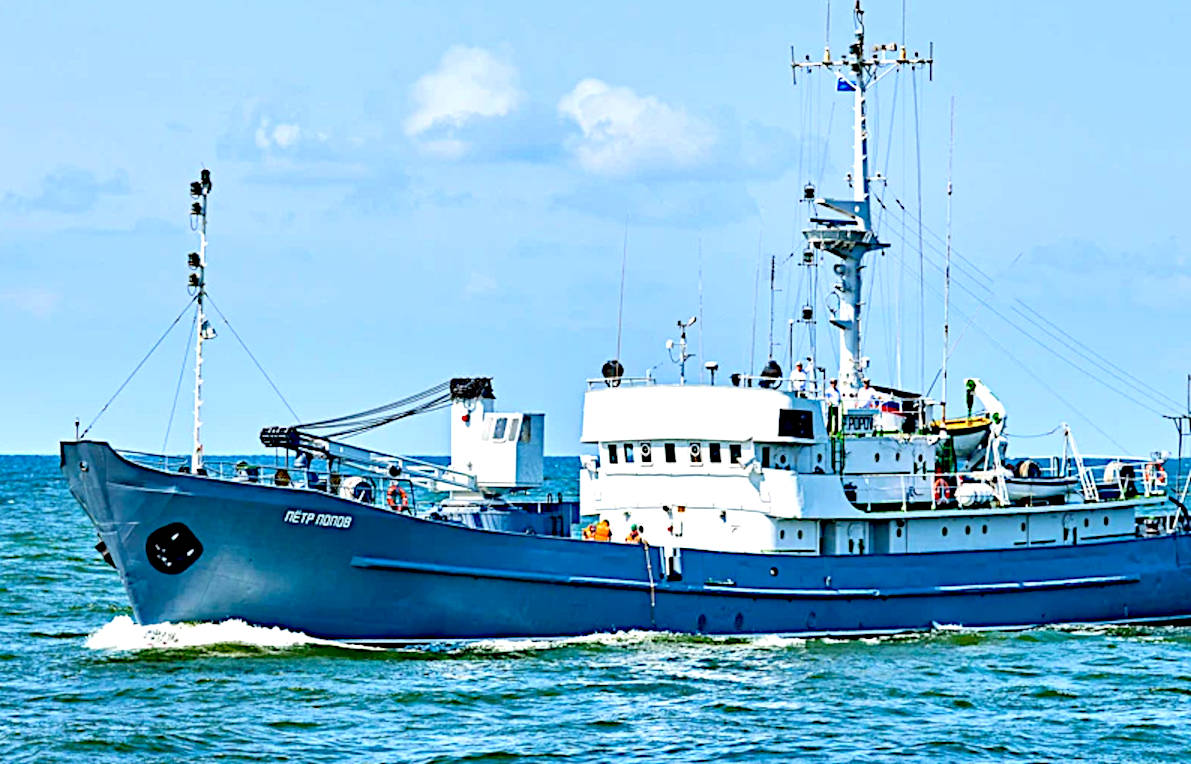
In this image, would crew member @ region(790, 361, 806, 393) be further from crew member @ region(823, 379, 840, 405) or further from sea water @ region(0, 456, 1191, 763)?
sea water @ region(0, 456, 1191, 763)

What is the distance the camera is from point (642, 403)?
1245 inches

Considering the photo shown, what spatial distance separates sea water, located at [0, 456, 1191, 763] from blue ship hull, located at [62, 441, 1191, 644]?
378 millimetres

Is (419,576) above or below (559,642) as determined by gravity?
above

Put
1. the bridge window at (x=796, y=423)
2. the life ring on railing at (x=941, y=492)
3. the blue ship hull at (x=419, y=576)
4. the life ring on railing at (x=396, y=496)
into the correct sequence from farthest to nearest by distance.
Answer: the life ring on railing at (x=941, y=492) → the bridge window at (x=796, y=423) → the life ring on railing at (x=396, y=496) → the blue ship hull at (x=419, y=576)

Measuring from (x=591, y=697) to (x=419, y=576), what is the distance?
4.22 m

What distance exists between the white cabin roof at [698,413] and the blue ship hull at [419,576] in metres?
2.26

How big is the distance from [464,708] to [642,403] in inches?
329

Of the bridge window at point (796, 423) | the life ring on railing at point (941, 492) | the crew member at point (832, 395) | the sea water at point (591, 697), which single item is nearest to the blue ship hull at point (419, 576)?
the sea water at point (591, 697)

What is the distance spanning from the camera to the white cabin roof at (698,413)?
30781mm

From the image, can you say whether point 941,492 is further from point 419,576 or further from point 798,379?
point 419,576

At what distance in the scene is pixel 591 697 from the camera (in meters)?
25.7

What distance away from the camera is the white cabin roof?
3078 centimetres

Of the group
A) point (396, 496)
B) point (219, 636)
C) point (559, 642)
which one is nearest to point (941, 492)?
point (559, 642)

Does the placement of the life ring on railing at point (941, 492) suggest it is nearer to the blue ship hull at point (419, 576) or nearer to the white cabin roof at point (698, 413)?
the blue ship hull at point (419, 576)
